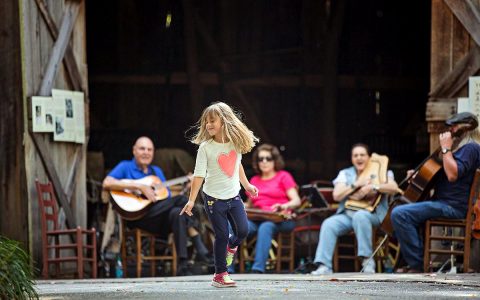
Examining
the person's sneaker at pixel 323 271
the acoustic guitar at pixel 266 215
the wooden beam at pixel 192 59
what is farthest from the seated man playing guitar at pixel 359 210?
the wooden beam at pixel 192 59

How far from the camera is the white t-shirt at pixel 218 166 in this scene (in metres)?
9.38

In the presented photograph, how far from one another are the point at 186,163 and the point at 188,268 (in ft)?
8.44

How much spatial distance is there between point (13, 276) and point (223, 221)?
185 cm

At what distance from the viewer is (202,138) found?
373 inches

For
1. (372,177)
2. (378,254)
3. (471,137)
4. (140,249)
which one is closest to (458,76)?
(471,137)

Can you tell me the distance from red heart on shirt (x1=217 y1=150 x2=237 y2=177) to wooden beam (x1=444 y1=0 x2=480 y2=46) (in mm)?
3701

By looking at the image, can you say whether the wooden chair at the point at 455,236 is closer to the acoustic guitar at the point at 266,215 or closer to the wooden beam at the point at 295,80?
the acoustic guitar at the point at 266,215

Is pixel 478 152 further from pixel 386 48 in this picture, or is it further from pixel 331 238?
pixel 386 48

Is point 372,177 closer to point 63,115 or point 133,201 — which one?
point 133,201

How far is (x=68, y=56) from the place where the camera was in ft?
42.9

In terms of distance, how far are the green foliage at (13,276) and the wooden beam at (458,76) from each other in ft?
17.5

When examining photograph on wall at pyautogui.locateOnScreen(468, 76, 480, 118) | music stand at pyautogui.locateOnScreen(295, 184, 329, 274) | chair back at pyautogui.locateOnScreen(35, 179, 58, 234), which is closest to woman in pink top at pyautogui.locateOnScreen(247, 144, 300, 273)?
music stand at pyautogui.locateOnScreen(295, 184, 329, 274)

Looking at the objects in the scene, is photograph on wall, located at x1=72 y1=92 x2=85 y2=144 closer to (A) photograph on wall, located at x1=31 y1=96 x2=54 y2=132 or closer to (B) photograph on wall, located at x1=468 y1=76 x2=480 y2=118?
(A) photograph on wall, located at x1=31 y1=96 x2=54 y2=132

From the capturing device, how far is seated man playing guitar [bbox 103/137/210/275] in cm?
1270
